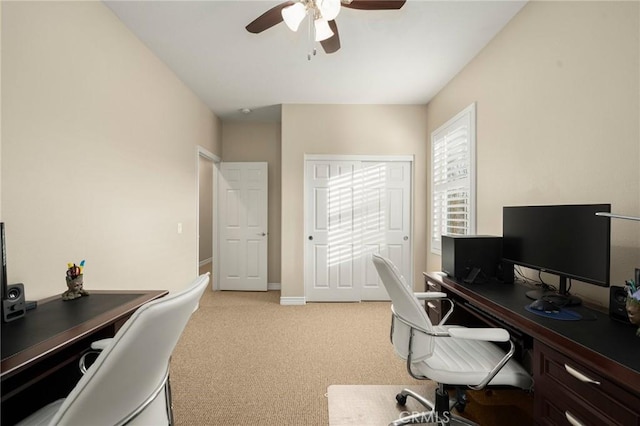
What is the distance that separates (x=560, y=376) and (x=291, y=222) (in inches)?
123

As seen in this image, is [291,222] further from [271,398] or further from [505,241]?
[505,241]

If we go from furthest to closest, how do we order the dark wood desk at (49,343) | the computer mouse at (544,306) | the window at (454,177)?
the window at (454,177)
the computer mouse at (544,306)
the dark wood desk at (49,343)

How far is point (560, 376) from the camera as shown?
3.42ft

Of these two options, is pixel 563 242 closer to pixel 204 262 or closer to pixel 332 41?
pixel 332 41

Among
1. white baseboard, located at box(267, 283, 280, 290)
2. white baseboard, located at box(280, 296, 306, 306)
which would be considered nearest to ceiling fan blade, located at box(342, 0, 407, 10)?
white baseboard, located at box(280, 296, 306, 306)

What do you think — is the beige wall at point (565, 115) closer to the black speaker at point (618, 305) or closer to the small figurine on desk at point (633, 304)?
the black speaker at point (618, 305)

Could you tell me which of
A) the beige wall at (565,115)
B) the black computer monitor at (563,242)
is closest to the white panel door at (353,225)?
the beige wall at (565,115)

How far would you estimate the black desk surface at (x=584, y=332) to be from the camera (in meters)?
0.90

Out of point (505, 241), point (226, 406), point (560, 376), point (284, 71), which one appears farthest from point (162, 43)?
point (560, 376)

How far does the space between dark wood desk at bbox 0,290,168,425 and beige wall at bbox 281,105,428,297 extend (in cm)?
235

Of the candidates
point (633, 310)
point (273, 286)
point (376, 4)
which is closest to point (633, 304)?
point (633, 310)

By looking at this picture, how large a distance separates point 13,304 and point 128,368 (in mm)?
948

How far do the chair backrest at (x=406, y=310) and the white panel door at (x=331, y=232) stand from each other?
245 centimetres

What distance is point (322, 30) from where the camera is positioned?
1762 mm
